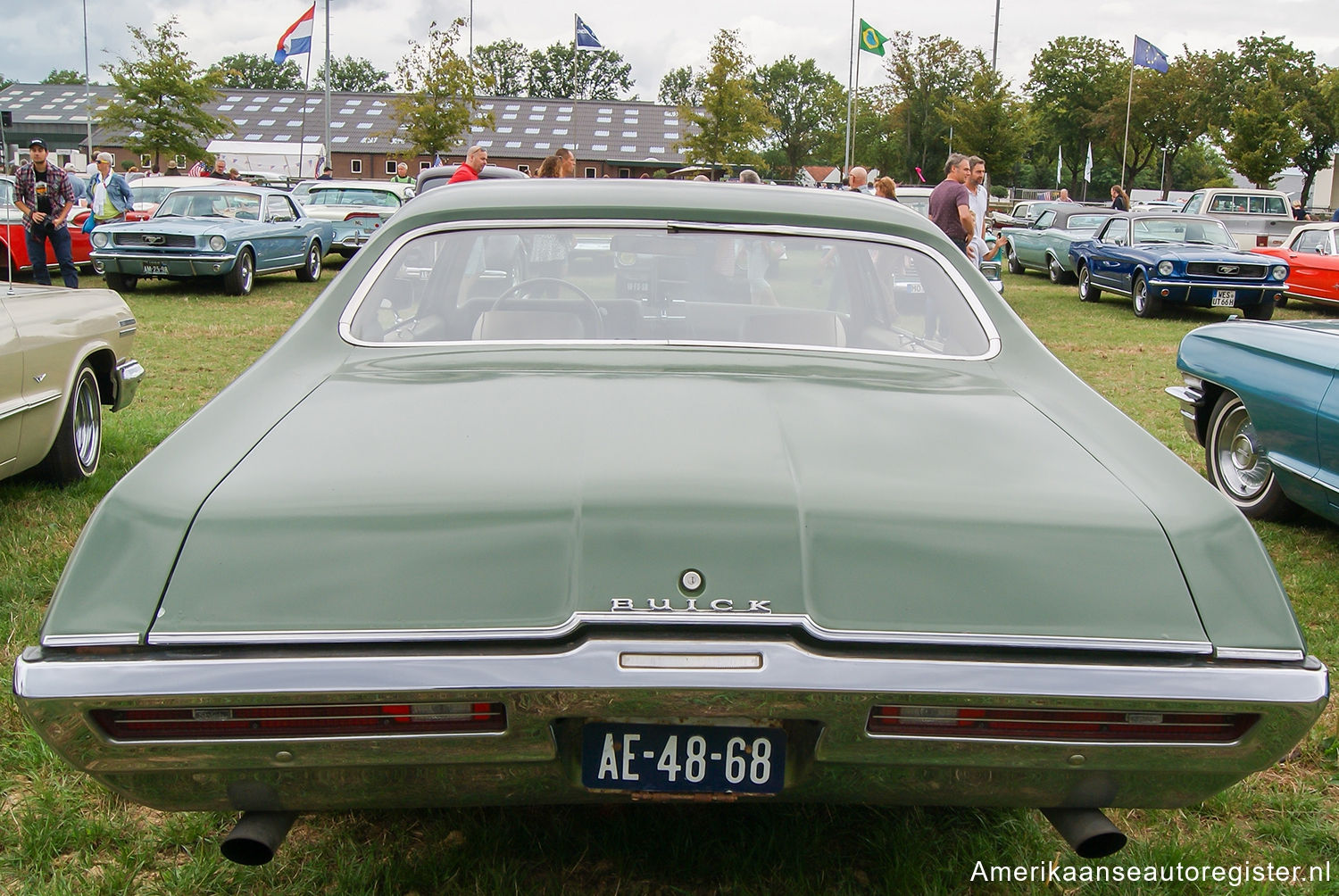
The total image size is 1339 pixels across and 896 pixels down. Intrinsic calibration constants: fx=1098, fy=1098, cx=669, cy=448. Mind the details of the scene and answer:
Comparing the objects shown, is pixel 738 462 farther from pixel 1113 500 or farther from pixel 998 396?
pixel 998 396

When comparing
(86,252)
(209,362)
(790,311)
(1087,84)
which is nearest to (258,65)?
(1087,84)

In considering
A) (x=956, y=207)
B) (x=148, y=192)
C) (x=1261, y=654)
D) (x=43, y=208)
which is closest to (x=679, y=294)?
(x=1261, y=654)

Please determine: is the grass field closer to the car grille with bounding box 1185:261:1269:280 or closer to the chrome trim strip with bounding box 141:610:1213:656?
the chrome trim strip with bounding box 141:610:1213:656

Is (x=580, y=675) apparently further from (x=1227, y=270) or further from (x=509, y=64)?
(x=509, y=64)

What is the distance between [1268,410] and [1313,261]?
11.9m

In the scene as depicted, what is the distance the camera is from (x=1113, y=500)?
1875mm

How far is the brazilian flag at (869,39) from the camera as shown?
30.6m

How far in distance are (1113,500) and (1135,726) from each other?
37 centimetres

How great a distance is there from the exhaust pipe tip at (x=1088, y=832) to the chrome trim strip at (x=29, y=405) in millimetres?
4187

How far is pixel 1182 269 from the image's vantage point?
45.0 ft

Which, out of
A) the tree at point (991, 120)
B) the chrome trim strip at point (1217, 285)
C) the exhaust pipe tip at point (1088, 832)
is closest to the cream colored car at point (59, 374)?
the exhaust pipe tip at point (1088, 832)

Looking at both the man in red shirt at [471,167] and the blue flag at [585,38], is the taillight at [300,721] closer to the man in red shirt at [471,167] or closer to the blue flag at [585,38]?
the man in red shirt at [471,167]

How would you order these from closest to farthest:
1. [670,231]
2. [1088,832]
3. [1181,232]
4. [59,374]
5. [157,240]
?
[1088,832] → [670,231] → [59,374] → [157,240] → [1181,232]

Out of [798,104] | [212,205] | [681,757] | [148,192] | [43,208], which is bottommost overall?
[681,757]
